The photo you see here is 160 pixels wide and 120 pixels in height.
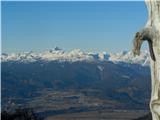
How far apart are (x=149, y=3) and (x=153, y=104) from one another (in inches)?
29.5

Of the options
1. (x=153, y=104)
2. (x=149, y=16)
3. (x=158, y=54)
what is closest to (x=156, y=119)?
(x=153, y=104)

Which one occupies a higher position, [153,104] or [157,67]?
[157,67]

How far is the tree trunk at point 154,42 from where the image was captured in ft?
14.4

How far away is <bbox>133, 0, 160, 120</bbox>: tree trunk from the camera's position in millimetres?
4395

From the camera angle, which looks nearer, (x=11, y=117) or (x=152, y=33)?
(x=152, y=33)

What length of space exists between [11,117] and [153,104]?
98.9 ft

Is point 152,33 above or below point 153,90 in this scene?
above

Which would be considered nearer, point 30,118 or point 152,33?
point 152,33

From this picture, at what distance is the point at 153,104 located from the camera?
4.47 m

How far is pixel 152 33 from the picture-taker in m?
4.42

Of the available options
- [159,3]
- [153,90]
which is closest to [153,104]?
[153,90]

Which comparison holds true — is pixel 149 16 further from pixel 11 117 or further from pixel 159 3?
pixel 11 117

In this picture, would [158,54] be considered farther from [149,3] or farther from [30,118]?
[30,118]

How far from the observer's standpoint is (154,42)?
4.45 m
